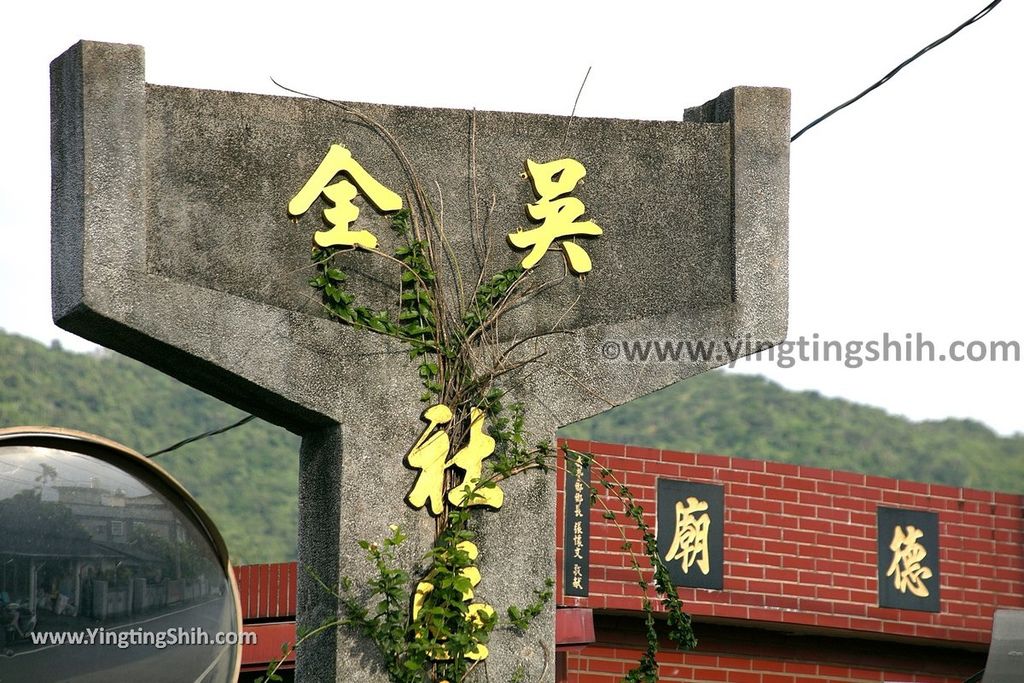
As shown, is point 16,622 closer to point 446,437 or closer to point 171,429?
point 446,437

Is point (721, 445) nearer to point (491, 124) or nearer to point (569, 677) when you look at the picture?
point (569, 677)

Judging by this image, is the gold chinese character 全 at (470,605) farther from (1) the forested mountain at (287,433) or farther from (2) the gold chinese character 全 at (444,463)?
(1) the forested mountain at (287,433)

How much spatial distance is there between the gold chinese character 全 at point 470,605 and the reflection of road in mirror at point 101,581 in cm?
61

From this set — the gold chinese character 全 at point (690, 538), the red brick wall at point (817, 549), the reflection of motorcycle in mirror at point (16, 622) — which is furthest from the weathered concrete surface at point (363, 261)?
Answer: the gold chinese character 全 at point (690, 538)

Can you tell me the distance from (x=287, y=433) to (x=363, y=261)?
44.2m

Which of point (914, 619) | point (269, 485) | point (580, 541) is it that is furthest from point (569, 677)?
point (269, 485)

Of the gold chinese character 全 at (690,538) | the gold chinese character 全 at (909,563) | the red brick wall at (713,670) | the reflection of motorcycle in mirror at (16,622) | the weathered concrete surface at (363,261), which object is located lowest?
the red brick wall at (713,670)

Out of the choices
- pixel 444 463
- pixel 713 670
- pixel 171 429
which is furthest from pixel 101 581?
pixel 171 429

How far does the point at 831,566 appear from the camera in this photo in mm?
10062

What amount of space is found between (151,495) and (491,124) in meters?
1.80

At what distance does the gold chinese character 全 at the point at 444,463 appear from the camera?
4.90 meters

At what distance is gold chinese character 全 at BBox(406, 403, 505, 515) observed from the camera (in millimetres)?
4902

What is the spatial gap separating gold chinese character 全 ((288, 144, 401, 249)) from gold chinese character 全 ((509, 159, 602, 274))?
0.51 meters

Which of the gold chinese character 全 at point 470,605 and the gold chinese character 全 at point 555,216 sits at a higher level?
the gold chinese character 全 at point 555,216
